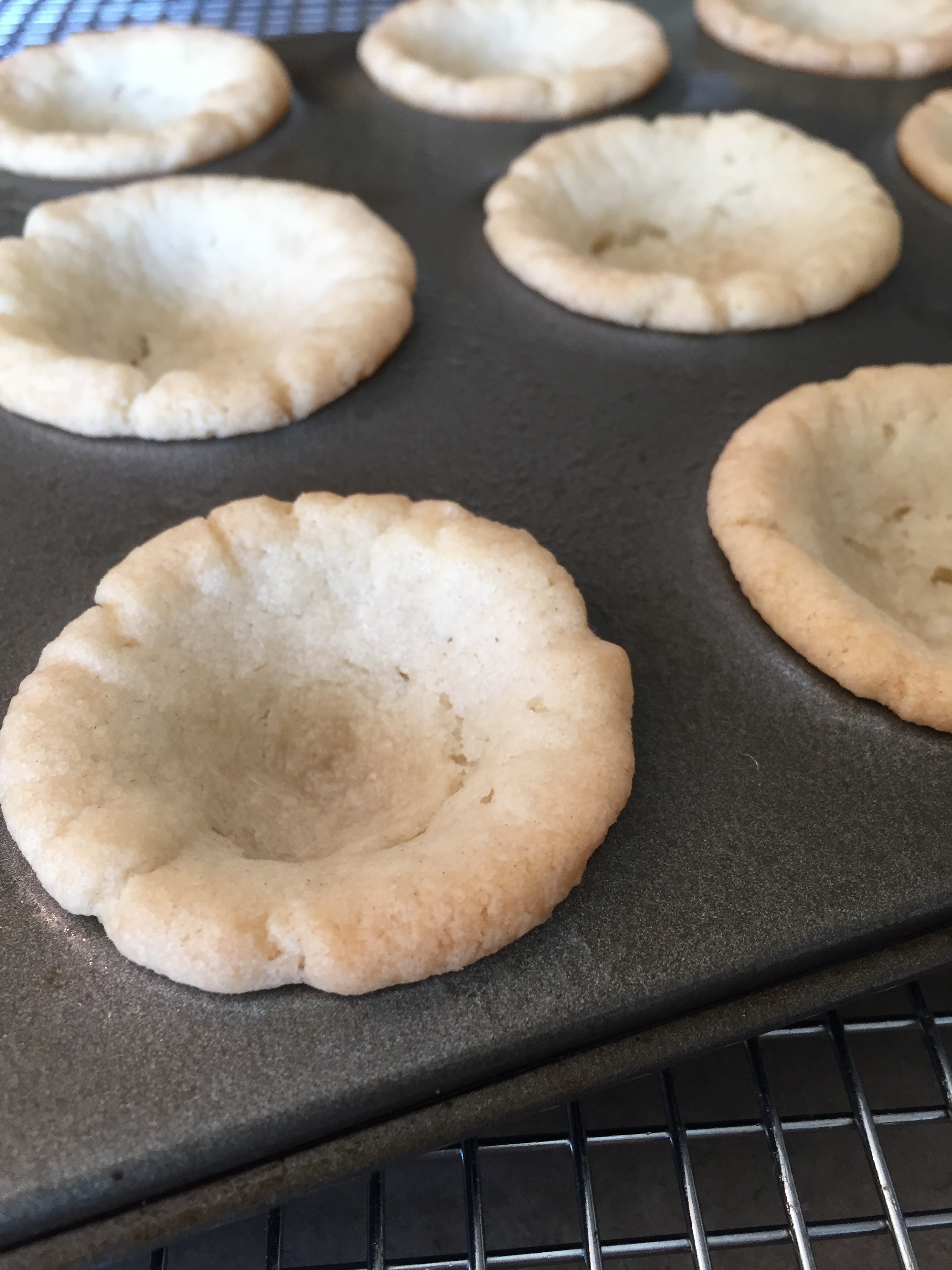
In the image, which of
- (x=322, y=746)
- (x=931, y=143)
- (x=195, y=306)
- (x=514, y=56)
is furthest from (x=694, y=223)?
(x=322, y=746)

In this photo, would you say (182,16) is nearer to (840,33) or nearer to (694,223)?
(694,223)

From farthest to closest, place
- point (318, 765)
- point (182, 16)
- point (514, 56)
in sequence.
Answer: point (182, 16)
point (514, 56)
point (318, 765)

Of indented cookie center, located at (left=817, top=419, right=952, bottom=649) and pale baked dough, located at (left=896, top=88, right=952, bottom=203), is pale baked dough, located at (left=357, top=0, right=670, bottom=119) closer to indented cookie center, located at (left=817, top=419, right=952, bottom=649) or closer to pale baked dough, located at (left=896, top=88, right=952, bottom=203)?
pale baked dough, located at (left=896, top=88, right=952, bottom=203)

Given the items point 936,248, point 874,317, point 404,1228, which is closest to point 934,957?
point 404,1228

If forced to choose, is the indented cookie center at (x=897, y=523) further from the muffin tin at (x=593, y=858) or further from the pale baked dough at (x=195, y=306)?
the pale baked dough at (x=195, y=306)

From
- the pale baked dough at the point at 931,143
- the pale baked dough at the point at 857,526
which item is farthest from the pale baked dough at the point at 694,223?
the pale baked dough at the point at 857,526

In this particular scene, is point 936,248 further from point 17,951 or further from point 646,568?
point 17,951

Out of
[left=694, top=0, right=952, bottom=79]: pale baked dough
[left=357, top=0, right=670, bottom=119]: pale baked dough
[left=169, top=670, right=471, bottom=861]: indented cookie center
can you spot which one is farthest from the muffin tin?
[left=694, top=0, right=952, bottom=79]: pale baked dough
